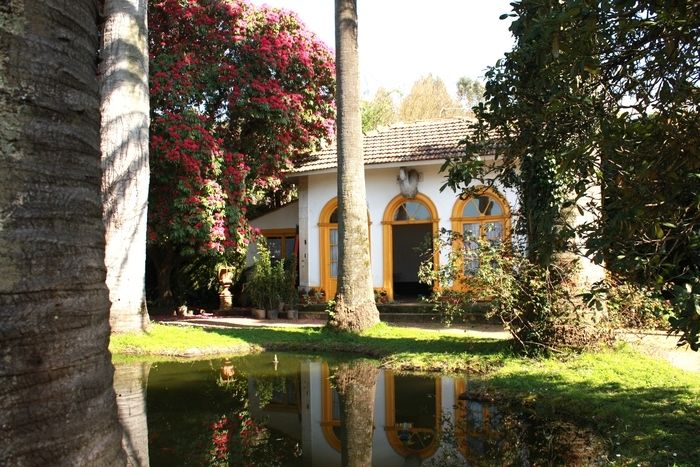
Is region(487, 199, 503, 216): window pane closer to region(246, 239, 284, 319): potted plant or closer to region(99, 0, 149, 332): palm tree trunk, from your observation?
region(246, 239, 284, 319): potted plant

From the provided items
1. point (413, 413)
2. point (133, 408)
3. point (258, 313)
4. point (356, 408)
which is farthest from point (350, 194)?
point (133, 408)

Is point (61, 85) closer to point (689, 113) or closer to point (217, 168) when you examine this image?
point (689, 113)

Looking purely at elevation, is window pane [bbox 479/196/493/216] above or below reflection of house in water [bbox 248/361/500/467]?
above

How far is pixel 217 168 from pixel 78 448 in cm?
1301

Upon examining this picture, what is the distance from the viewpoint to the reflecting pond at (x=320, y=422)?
4496 millimetres

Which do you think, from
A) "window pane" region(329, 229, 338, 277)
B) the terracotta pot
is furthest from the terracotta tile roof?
the terracotta pot

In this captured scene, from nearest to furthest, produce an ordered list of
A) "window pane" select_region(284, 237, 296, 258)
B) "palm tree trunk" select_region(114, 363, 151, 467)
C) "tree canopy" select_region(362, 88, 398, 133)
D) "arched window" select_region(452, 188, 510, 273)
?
"palm tree trunk" select_region(114, 363, 151, 467) < "arched window" select_region(452, 188, 510, 273) < "window pane" select_region(284, 237, 296, 258) < "tree canopy" select_region(362, 88, 398, 133)

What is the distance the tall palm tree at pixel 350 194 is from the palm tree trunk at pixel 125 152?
138 inches

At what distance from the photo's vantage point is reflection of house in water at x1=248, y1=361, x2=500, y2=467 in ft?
15.5

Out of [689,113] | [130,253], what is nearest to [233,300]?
[130,253]

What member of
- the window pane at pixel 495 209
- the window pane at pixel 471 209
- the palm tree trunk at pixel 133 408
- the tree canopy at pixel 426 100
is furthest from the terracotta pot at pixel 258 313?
the tree canopy at pixel 426 100

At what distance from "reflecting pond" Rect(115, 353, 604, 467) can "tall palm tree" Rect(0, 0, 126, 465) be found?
93.4 inches

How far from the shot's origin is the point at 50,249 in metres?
1.55

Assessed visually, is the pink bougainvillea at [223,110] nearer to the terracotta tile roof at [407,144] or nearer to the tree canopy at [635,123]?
the terracotta tile roof at [407,144]
